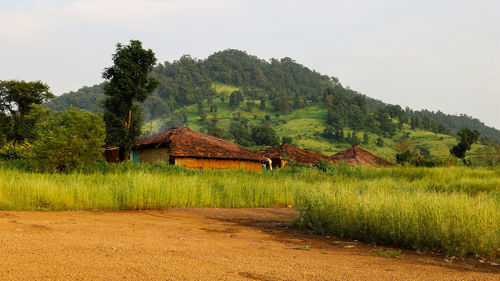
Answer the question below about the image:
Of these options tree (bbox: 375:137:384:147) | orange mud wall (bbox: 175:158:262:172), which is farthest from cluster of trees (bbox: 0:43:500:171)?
orange mud wall (bbox: 175:158:262:172)

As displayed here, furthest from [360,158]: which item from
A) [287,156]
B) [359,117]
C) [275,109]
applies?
[275,109]

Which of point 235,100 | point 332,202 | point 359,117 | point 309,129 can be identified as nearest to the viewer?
point 332,202

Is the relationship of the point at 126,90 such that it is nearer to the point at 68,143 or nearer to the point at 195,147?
the point at 195,147

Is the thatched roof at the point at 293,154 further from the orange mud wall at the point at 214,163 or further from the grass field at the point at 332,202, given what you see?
the grass field at the point at 332,202

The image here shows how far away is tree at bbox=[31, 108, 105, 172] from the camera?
1828 cm

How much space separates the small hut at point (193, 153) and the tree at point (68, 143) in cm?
803

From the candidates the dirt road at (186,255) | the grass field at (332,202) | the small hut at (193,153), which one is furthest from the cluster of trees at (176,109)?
the dirt road at (186,255)

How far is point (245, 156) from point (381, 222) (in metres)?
24.8

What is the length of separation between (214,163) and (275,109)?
92.1m

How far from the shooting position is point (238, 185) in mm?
15062

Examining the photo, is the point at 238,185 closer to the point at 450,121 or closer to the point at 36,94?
the point at 36,94

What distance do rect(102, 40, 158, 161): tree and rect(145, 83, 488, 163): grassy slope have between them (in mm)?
52516

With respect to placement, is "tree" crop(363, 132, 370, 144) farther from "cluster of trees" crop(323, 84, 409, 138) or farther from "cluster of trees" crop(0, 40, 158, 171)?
"cluster of trees" crop(0, 40, 158, 171)

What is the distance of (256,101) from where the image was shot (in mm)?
131375
